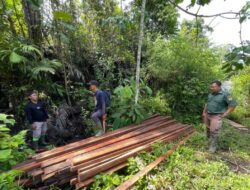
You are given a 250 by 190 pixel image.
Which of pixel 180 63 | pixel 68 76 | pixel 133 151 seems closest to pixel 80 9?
pixel 68 76

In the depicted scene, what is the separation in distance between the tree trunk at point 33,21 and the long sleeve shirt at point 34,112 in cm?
253

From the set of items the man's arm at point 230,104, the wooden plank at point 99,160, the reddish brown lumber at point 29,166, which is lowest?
the reddish brown lumber at point 29,166

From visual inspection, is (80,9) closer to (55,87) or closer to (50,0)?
(50,0)

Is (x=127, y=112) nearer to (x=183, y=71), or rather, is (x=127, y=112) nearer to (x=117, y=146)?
(x=117, y=146)

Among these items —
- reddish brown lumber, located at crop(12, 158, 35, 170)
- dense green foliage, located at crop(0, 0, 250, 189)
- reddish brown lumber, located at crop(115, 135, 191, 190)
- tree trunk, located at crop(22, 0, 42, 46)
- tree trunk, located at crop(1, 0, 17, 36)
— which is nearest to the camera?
reddish brown lumber, located at crop(115, 135, 191, 190)

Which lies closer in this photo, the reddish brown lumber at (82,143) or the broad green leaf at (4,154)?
the broad green leaf at (4,154)

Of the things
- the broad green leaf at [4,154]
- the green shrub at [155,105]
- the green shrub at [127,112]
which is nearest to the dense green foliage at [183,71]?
the green shrub at [155,105]

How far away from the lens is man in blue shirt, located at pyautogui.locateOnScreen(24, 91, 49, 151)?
5527 mm

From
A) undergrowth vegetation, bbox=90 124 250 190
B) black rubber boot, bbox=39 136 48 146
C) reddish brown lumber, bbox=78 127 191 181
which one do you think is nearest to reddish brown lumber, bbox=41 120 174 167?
reddish brown lumber, bbox=78 127 191 181

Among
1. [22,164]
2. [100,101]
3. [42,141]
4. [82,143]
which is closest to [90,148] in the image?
[82,143]

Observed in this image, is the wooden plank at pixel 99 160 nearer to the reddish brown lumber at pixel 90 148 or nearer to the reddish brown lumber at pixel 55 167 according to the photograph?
the reddish brown lumber at pixel 55 167

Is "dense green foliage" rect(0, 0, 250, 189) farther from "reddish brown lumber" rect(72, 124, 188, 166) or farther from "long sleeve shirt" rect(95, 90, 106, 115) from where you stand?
"reddish brown lumber" rect(72, 124, 188, 166)

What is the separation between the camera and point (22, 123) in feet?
21.6

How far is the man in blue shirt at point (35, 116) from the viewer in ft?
18.1
